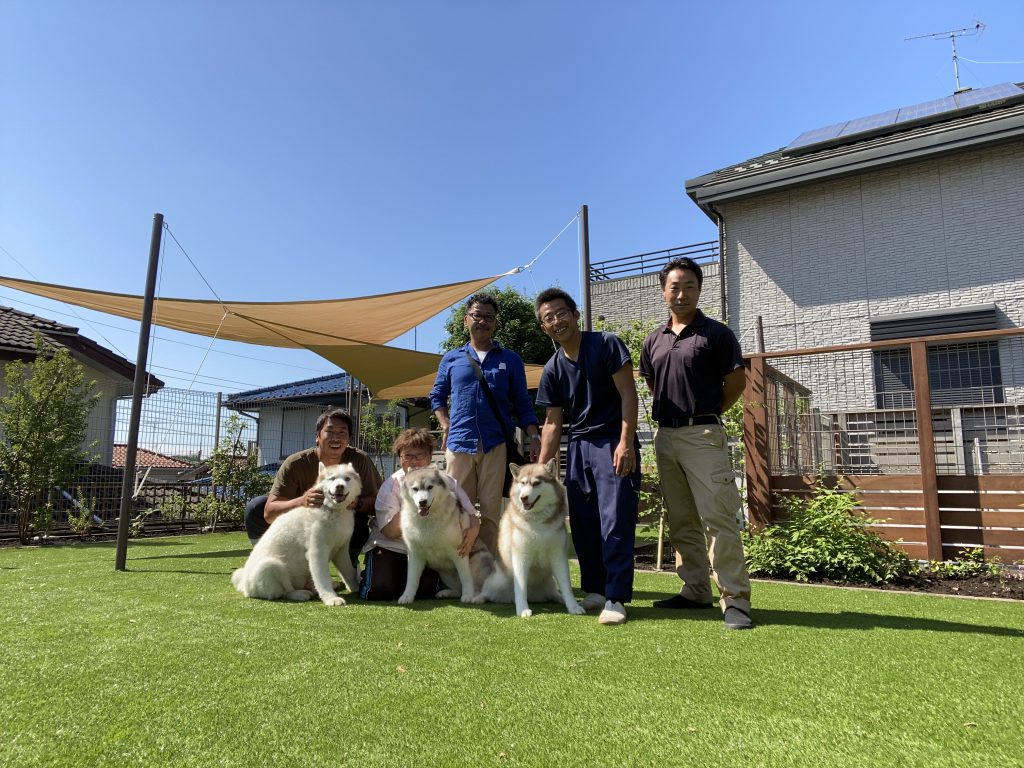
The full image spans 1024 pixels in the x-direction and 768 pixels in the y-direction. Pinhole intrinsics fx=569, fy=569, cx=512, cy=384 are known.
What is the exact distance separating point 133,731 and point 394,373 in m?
7.34

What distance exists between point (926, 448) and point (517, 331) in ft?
32.8

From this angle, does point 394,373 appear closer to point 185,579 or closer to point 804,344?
point 185,579

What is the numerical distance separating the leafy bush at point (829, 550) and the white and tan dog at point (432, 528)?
2.29 metres

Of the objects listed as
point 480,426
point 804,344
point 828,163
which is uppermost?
point 828,163

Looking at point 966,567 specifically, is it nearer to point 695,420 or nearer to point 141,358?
point 695,420

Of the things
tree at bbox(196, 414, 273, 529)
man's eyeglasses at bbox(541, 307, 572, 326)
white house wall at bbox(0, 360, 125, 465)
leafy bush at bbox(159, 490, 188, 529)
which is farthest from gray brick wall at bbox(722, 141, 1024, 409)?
white house wall at bbox(0, 360, 125, 465)

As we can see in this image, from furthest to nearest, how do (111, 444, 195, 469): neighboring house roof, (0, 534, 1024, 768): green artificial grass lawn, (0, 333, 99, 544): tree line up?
1. (111, 444, 195, 469): neighboring house roof
2. (0, 333, 99, 544): tree
3. (0, 534, 1024, 768): green artificial grass lawn

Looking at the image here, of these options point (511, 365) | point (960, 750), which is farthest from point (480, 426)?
point (960, 750)

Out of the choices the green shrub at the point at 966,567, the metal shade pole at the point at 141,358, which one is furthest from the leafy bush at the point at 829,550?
the metal shade pole at the point at 141,358

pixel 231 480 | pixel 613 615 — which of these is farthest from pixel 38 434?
pixel 613 615

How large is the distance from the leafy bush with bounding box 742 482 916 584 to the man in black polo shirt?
1.39 m

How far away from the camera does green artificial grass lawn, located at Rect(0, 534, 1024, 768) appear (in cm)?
139

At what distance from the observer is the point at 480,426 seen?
3629mm

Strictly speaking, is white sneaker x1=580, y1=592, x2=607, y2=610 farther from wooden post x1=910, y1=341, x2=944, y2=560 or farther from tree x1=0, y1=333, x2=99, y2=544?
tree x1=0, y1=333, x2=99, y2=544
